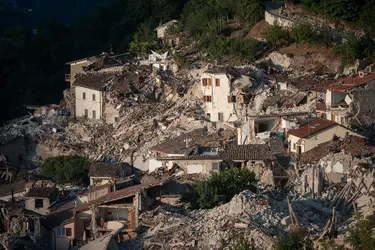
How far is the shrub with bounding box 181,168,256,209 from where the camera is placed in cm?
3322

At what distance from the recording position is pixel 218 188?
111ft

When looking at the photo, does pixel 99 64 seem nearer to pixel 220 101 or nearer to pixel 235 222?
pixel 220 101

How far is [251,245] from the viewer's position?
93.9 feet

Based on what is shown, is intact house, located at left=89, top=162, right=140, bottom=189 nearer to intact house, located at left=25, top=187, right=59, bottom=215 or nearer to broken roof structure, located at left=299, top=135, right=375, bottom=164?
intact house, located at left=25, top=187, right=59, bottom=215

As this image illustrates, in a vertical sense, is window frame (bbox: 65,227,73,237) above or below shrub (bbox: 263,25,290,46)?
below

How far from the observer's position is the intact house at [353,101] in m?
40.0

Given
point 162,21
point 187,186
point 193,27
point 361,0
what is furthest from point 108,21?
point 187,186

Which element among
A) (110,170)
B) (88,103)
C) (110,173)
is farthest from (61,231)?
(88,103)

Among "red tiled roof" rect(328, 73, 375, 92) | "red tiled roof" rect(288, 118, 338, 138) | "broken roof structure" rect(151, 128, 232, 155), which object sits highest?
"red tiled roof" rect(328, 73, 375, 92)

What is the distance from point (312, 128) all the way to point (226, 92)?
20.4 feet

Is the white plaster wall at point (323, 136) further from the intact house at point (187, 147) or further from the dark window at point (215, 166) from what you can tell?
the intact house at point (187, 147)

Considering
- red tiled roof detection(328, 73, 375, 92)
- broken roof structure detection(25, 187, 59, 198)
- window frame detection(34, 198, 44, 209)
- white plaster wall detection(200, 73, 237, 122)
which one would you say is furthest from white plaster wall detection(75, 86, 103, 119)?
window frame detection(34, 198, 44, 209)

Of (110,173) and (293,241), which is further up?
(110,173)

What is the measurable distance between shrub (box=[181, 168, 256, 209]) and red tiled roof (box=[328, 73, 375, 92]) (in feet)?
20.1
